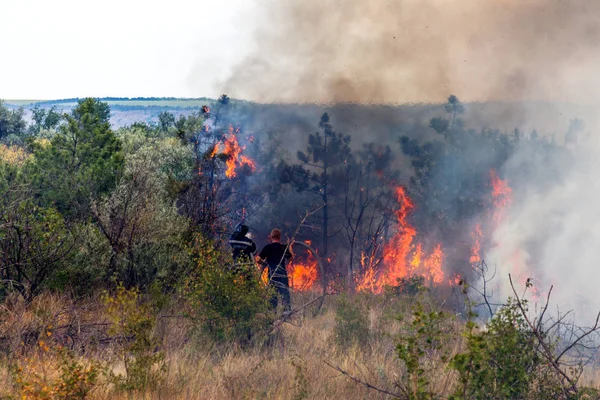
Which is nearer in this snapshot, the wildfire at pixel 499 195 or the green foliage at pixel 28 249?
the green foliage at pixel 28 249

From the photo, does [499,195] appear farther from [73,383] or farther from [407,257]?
[73,383]

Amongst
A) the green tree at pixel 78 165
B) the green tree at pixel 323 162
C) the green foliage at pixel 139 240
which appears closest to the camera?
the green foliage at pixel 139 240

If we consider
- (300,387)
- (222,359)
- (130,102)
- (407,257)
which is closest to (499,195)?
(407,257)

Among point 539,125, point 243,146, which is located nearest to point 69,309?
point 243,146

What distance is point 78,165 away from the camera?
16.1m

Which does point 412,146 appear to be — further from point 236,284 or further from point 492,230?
point 236,284

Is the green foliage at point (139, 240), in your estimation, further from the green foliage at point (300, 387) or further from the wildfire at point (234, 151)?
the wildfire at point (234, 151)

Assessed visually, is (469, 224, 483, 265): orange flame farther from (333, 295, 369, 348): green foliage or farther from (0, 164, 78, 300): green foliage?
(0, 164, 78, 300): green foliage

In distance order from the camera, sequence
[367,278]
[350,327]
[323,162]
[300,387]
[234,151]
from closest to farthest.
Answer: [300,387] < [350,327] < [367,278] < [234,151] < [323,162]

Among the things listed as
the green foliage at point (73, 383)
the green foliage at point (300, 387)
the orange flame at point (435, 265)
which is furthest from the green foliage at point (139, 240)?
the orange flame at point (435, 265)

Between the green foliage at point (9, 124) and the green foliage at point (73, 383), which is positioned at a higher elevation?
the green foliage at point (9, 124)

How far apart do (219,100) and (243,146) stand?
373 centimetres

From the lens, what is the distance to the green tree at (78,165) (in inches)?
519

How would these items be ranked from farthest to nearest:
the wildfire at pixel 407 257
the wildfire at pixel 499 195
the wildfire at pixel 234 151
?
the wildfire at pixel 234 151
the wildfire at pixel 499 195
the wildfire at pixel 407 257
